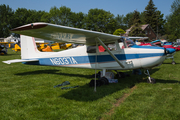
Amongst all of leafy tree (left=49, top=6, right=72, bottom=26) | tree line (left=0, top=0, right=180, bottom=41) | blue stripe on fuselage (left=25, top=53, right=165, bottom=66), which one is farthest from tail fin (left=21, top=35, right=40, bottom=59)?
leafy tree (left=49, top=6, right=72, bottom=26)

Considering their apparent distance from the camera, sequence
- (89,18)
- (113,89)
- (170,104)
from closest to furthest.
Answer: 1. (170,104)
2. (113,89)
3. (89,18)

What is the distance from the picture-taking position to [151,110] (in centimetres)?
339

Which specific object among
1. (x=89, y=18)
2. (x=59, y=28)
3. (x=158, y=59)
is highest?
(x=89, y=18)

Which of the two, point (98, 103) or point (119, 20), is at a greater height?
point (119, 20)

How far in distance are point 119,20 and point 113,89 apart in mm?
101476

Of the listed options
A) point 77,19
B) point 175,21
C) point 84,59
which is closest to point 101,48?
point 84,59

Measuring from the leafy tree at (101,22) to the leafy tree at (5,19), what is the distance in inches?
1535

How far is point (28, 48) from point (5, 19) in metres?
78.1

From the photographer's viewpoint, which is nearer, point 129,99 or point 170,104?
point 170,104

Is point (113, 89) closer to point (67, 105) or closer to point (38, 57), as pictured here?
point (67, 105)

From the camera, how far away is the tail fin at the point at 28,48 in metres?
7.63

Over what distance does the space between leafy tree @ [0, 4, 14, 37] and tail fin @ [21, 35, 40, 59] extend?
233 feet

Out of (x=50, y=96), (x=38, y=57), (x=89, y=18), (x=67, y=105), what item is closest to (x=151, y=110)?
(x=67, y=105)

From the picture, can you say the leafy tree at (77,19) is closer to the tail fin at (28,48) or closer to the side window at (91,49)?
the tail fin at (28,48)
